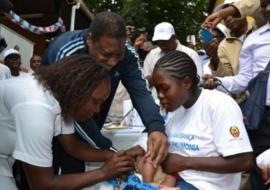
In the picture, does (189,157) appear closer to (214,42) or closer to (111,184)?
(111,184)

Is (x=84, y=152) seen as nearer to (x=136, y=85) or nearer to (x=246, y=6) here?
(x=136, y=85)

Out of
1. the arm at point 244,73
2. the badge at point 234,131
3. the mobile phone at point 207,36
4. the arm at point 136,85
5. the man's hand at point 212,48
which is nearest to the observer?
the badge at point 234,131

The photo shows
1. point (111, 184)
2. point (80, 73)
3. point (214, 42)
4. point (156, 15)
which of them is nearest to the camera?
point (80, 73)

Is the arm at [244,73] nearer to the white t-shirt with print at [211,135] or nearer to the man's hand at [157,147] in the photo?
the white t-shirt with print at [211,135]

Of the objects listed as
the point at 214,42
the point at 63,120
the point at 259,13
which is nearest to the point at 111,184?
the point at 63,120

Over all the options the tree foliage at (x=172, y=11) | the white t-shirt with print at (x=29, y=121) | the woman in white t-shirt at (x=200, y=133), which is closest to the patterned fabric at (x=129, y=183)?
the woman in white t-shirt at (x=200, y=133)

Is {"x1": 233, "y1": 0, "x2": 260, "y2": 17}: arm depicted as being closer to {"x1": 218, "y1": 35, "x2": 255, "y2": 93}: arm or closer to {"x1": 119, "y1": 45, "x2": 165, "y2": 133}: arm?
{"x1": 218, "y1": 35, "x2": 255, "y2": 93}: arm

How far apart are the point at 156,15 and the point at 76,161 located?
53.6 ft

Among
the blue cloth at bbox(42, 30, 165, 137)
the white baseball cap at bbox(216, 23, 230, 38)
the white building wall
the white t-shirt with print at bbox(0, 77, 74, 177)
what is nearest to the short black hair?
the blue cloth at bbox(42, 30, 165, 137)

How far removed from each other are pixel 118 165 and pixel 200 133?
1.68 ft

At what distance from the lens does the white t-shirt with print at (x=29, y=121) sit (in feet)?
8.08

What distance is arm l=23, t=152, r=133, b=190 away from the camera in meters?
2.53

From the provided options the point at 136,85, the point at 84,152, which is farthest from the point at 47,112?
the point at 136,85

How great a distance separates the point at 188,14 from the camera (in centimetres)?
2003
